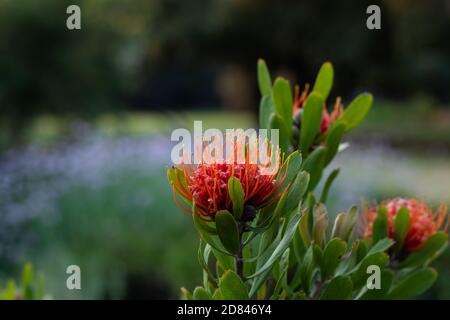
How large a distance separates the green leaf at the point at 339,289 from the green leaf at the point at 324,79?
0.76 ft

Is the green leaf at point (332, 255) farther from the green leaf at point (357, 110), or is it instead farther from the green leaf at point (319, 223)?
the green leaf at point (357, 110)

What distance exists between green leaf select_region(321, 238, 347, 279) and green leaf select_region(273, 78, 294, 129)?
6.7 inches

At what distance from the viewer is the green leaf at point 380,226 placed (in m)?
0.85

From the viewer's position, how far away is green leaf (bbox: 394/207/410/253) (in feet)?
2.78

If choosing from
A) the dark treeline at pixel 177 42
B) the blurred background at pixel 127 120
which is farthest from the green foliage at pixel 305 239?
the dark treeline at pixel 177 42

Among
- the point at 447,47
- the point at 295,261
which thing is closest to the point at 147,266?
the point at 295,261

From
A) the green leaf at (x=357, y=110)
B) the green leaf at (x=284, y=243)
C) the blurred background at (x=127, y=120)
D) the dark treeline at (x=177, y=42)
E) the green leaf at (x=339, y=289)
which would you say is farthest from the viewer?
the dark treeline at (x=177, y=42)

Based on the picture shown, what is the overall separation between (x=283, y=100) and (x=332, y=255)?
0.20 m

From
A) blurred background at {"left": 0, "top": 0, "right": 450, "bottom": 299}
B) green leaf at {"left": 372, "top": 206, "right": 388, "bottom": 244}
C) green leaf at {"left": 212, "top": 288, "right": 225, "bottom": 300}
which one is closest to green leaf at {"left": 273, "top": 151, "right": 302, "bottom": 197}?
green leaf at {"left": 212, "top": 288, "right": 225, "bottom": 300}

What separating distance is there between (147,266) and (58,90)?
2776 millimetres

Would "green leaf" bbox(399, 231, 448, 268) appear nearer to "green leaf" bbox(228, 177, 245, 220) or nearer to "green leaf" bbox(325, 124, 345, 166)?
"green leaf" bbox(325, 124, 345, 166)

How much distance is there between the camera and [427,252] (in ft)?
2.89

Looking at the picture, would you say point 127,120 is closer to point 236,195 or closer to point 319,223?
point 319,223

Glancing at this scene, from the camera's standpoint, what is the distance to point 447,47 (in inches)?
532
